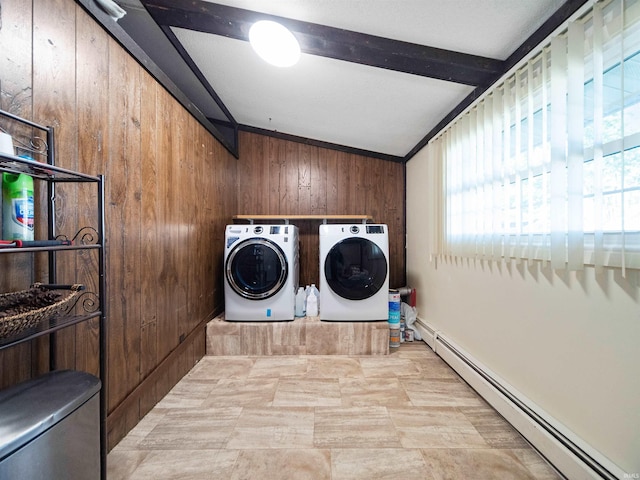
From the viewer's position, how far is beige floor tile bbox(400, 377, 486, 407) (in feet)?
5.10

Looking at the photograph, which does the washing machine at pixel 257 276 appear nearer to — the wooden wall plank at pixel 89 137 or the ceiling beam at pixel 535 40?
the wooden wall plank at pixel 89 137

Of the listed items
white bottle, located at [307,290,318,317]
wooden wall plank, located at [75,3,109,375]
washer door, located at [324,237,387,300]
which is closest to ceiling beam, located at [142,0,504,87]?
wooden wall plank, located at [75,3,109,375]

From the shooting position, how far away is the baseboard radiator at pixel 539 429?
0.96 metres

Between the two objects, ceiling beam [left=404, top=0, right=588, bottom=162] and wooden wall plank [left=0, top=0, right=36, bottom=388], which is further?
ceiling beam [left=404, top=0, right=588, bottom=162]

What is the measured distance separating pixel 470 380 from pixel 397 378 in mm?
461

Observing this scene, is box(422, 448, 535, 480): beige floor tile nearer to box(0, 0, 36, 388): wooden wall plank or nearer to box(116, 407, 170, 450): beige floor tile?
box(116, 407, 170, 450): beige floor tile

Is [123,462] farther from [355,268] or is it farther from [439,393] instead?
[355,268]

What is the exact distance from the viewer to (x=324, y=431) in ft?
4.36

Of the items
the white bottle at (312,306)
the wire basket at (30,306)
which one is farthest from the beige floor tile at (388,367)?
the wire basket at (30,306)

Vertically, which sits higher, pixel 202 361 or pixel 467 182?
pixel 467 182

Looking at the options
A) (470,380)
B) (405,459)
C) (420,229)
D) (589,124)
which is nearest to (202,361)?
(405,459)

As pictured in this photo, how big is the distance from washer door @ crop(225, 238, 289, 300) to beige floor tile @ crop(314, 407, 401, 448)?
103 cm

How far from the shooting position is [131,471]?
1.11 meters

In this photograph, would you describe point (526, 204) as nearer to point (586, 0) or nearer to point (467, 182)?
point (467, 182)
